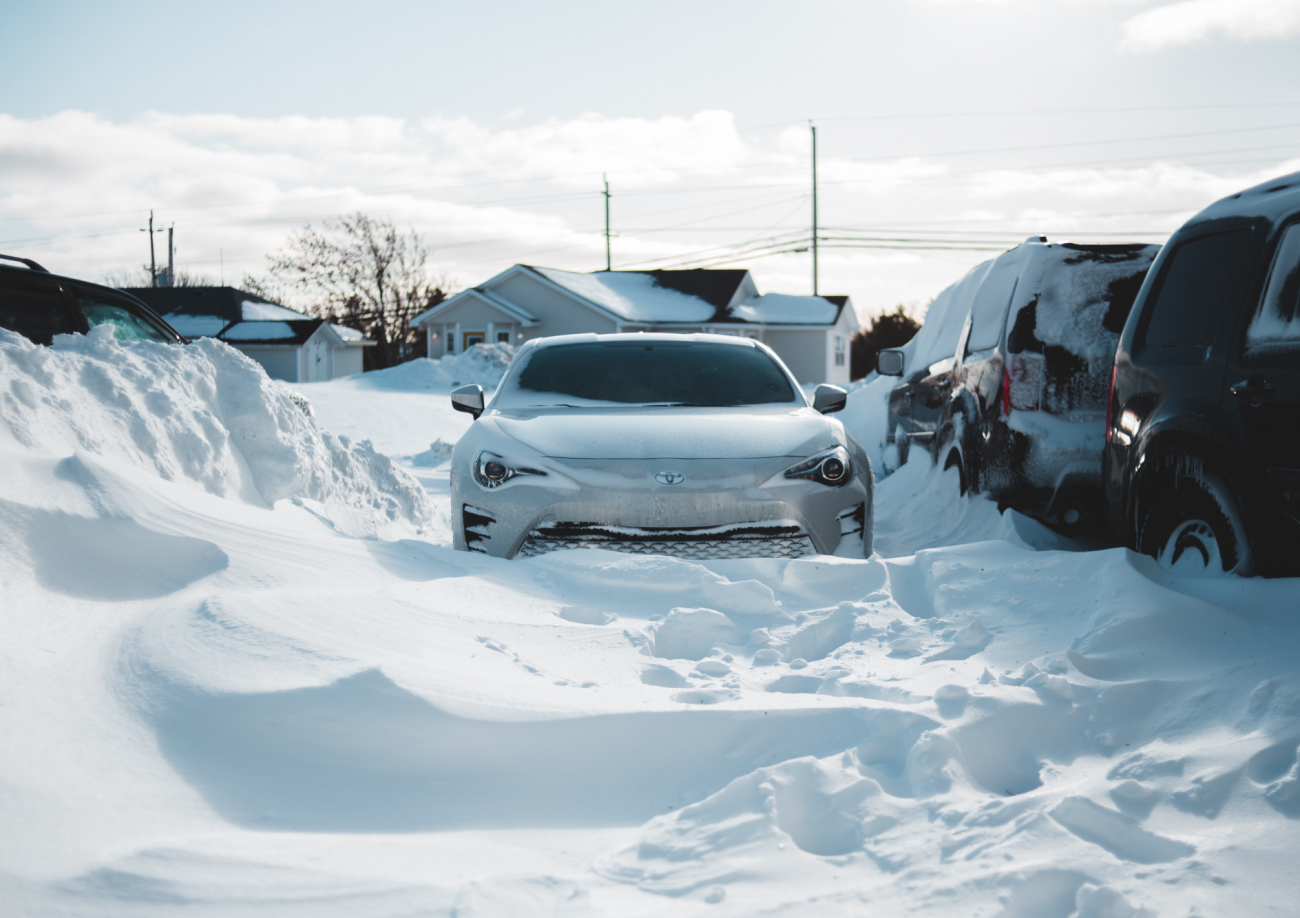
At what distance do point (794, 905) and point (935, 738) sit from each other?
2.58 ft

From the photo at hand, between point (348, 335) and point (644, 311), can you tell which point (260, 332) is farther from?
point (644, 311)

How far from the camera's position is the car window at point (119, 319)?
7.47 meters

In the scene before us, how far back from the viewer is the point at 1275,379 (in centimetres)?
329

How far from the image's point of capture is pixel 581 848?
2.31 meters

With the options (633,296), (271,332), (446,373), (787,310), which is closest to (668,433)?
(446,373)

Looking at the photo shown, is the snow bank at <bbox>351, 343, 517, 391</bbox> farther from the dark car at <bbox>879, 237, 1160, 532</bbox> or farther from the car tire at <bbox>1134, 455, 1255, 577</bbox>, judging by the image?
the car tire at <bbox>1134, 455, 1255, 577</bbox>

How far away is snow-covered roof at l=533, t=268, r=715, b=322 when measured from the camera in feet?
127

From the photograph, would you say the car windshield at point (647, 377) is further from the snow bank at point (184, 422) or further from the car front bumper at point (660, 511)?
the snow bank at point (184, 422)

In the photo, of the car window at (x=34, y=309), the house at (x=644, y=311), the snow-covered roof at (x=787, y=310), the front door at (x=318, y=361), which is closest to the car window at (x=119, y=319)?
the car window at (x=34, y=309)

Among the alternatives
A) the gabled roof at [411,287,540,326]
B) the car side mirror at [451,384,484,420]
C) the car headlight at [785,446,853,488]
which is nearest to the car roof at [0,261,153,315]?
the car side mirror at [451,384,484,420]

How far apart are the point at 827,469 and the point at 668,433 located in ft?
2.58

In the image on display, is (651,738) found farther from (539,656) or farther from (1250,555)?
(1250,555)

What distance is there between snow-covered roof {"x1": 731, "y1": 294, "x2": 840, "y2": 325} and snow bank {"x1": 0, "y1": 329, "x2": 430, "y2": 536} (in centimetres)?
3578

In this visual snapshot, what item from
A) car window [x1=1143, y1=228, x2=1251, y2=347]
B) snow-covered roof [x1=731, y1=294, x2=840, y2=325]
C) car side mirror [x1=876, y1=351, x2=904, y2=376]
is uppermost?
snow-covered roof [x1=731, y1=294, x2=840, y2=325]
